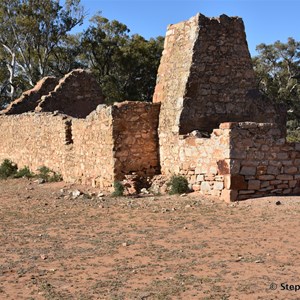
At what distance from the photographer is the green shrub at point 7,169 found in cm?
1819

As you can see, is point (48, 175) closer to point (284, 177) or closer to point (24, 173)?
point (24, 173)

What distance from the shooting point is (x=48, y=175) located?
16406 mm

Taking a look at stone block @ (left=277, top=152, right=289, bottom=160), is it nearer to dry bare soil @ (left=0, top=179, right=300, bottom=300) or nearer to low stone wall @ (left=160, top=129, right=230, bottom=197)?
dry bare soil @ (left=0, top=179, right=300, bottom=300)

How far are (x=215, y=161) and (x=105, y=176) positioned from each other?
11.4 feet

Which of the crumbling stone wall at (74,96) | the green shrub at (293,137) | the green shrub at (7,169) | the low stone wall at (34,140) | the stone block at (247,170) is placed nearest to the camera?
the stone block at (247,170)

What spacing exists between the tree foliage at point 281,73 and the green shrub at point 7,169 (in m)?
19.7

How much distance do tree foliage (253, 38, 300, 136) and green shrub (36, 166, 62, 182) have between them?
66.4 feet

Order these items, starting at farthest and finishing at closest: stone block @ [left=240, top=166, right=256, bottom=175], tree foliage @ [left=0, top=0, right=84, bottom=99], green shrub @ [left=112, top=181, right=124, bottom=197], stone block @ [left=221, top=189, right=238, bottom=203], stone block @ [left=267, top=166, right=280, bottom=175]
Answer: tree foliage @ [left=0, top=0, right=84, bottom=99] < green shrub @ [left=112, top=181, right=124, bottom=197] < stone block @ [left=267, top=166, right=280, bottom=175] < stone block @ [left=240, top=166, right=256, bottom=175] < stone block @ [left=221, top=189, right=238, bottom=203]

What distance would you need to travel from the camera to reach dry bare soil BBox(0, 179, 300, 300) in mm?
5398

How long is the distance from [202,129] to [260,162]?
7.20 ft

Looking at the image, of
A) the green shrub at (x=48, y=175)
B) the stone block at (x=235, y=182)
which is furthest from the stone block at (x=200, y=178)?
the green shrub at (x=48, y=175)

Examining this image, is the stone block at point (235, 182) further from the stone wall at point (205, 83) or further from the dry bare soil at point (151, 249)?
the stone wall at point (205, 83)

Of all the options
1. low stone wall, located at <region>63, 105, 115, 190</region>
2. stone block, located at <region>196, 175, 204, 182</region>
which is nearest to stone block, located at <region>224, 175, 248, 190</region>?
stone block, located at <region>196, 175, 204, 182</region>

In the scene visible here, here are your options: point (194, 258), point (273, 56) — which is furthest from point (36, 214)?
point (273, 56)
